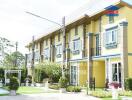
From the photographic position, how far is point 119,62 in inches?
1100

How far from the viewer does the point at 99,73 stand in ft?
113

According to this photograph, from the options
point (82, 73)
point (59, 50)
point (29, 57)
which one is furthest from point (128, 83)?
point (29, 57)

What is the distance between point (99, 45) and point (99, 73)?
12.3ft

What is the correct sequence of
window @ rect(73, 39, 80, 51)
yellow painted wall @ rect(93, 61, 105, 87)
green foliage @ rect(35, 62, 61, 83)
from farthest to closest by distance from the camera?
green foliage @ rect(35, 62, 61, 83), window @ rect(73, 39, 80, 51), yellow painted wall @ rect(93, 61, 105, 87)

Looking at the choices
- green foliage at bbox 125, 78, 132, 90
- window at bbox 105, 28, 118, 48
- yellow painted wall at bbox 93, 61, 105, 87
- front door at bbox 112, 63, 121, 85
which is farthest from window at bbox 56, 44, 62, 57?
green foliage at bbox 125, 78, 132, 90

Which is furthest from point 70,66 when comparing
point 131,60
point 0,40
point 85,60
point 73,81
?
Result: point 0,40

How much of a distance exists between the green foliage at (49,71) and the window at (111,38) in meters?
9.76

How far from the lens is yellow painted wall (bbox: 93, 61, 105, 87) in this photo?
3406 centimetres

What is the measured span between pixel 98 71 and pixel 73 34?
7037mm

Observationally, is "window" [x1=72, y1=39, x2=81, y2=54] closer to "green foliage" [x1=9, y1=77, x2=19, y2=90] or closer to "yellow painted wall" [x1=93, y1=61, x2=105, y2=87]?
"yellow painted wall" [x1=93, y1=61, x2=105, y2=87]

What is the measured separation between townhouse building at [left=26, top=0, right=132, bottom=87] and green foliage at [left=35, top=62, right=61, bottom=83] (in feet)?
6.70

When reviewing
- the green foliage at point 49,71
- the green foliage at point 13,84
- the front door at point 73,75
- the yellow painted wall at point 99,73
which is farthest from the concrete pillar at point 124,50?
the green foliage at point 49,71

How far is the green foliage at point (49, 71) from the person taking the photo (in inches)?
1494

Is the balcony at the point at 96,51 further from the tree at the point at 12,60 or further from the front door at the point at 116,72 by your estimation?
the tree at the point at 12,60
